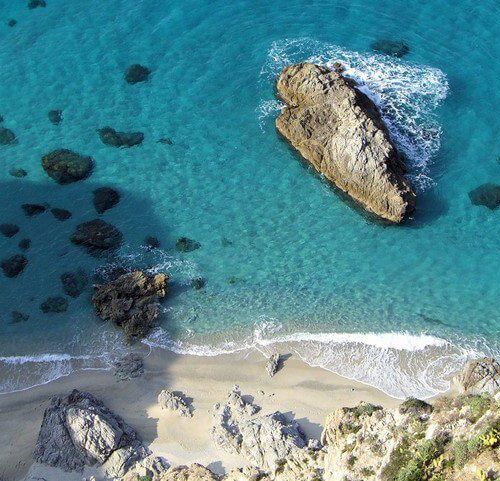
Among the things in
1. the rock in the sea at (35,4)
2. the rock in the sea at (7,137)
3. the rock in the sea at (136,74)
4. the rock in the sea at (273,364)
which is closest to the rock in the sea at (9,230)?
the rock in the sea at (7,137)

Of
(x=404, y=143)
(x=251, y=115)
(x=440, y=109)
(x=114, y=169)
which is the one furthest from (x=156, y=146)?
(x=440, y=109)

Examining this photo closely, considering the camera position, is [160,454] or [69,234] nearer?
[160,454]

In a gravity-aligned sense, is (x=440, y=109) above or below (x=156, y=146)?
above

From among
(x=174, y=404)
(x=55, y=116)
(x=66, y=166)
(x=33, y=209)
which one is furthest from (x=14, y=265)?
(x=174, y=404)

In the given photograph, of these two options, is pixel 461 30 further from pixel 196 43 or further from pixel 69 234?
pixel 69 234

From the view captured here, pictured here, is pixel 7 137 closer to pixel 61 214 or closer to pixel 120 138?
pixel 120 138

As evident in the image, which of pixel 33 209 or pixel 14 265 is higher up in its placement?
pixel 33 209
